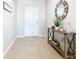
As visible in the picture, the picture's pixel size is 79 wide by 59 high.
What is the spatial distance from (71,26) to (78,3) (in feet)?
7.22

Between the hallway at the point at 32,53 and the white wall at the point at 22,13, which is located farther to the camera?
the white wall at the point at 22,13

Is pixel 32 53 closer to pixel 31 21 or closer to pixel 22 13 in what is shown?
pixel 31 21

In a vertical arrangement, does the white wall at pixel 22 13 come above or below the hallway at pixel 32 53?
above

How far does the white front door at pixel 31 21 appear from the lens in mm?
8211

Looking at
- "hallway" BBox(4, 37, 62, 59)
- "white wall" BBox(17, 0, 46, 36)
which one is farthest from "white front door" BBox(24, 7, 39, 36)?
"hallway" BBox(4, 37, 62, 59)

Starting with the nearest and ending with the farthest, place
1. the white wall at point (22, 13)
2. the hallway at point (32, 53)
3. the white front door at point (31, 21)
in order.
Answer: the hallway at point (32, 53)
the white wall at point (22, 13)
the white front door at point (31, 21)

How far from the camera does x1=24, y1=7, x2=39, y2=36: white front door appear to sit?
Result: 8211 millimetres

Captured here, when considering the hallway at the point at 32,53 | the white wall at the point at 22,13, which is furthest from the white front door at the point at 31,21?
the hallway at the point at 32,53

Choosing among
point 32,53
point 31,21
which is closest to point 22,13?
point 31,21

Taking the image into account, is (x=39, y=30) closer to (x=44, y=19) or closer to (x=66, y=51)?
(x=44, y=19)

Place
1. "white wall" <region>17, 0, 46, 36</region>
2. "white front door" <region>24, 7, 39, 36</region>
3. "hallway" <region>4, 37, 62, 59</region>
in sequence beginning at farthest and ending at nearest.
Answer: "white front door" <region>24, 7, 39, 36</region>, "white wall" <region>17, 0, 46, 36</region>, "hallway" <region>4, 37, 62, 59</region>

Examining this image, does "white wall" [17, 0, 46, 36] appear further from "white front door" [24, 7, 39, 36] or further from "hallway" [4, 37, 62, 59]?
"hallway" [4, 37, 62, 59]

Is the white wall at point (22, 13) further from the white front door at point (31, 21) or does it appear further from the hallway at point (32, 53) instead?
the hallway at point (32, 53)

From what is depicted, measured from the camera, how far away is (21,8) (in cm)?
806
